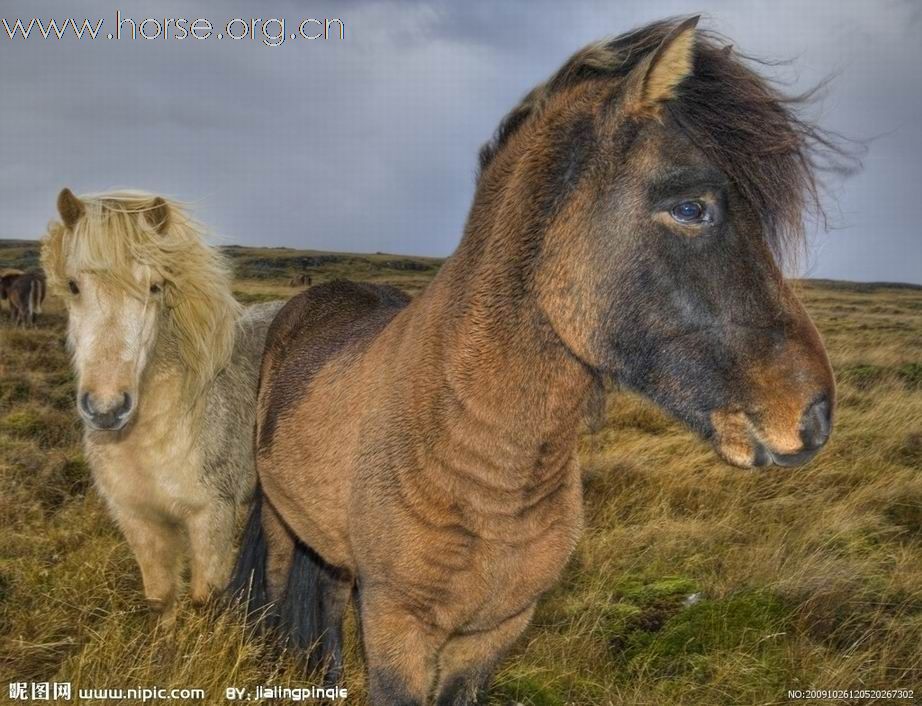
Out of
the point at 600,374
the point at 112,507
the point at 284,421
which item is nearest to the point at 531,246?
the point at 600,374

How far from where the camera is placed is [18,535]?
5434mm

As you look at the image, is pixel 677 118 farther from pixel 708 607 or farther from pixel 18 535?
pixel 18 535

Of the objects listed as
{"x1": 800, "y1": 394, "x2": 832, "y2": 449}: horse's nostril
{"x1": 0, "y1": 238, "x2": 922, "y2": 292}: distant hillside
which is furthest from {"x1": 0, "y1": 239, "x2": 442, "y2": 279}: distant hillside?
{"x1": 800, "y1": 394, "x2": 832, "y2": 449}: horse's nostril

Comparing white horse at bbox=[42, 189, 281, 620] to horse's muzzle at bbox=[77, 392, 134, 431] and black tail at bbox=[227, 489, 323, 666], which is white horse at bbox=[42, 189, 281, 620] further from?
black tail at bbox=[227, 489, 323, 666]

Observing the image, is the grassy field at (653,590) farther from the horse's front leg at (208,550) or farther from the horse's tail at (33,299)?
the horse's tail at (33,299)

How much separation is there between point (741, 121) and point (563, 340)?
80 cm

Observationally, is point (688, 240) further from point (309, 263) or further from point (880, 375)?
point (309, 263)

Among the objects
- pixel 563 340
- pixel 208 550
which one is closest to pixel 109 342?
pixel 208 550

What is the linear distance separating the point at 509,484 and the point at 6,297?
24353 mm

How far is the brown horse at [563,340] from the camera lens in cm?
214

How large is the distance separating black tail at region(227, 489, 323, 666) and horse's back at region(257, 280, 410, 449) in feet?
2.32

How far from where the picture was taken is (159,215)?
431cm

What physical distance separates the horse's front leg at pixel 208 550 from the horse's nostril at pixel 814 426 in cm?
341

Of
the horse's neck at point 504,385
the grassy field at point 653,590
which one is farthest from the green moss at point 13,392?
the horse's neck at point 504,385
